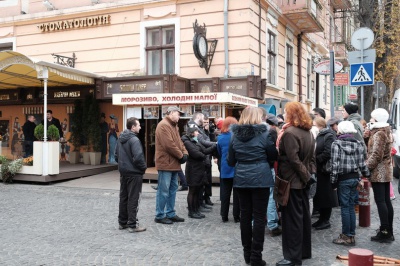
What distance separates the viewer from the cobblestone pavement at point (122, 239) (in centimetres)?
525

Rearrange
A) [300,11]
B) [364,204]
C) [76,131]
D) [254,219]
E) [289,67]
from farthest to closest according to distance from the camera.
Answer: [289,67], [300,11], [76,131], [364,204], [254,219]

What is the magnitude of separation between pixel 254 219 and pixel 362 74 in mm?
4920

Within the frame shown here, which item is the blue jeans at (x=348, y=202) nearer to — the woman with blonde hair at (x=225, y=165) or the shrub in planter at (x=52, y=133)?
the woman with blonde hair at (x=225, y=165)

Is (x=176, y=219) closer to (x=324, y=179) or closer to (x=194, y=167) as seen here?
(x=194, y=167)

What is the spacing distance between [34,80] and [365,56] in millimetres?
10527

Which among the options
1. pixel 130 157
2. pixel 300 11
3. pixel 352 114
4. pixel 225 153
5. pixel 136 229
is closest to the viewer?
pixel 136 229

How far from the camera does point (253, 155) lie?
196 inches

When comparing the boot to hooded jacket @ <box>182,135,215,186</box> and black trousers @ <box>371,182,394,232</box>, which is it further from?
black trousers @ <box>371,182,394,232</box>

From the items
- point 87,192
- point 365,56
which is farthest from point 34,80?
point 365,56

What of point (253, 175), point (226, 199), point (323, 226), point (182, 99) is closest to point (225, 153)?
point (226, 199)

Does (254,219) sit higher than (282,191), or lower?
lower

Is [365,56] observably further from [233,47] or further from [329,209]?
[233,47]

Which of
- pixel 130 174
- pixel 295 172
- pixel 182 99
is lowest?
pixel 130 174

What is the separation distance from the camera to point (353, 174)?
19.0ft
